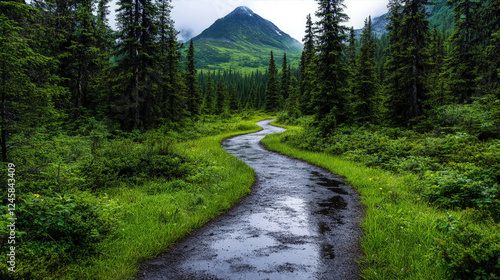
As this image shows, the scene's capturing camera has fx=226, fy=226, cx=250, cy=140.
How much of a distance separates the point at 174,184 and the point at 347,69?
15.5 metres

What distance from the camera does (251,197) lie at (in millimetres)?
7984

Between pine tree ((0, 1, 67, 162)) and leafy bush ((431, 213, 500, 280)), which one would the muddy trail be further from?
pine tree ((0, 1, 67, 162))

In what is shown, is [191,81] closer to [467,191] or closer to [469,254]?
[467,191]

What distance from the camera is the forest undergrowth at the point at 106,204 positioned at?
3404 millimetres

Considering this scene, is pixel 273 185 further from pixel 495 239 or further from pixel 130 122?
pixel 130 122

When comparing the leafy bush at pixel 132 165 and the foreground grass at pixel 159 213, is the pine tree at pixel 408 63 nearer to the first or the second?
the foreground grass at pixel 159 213

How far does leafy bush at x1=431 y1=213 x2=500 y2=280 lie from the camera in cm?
286

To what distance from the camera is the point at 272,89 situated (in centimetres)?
6825

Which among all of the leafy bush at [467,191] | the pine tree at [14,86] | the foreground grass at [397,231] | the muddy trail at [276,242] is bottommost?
the muddy trail at [276,242]

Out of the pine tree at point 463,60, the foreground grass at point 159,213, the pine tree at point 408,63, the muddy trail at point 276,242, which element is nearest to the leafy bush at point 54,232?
the foreground grass at point 159,213

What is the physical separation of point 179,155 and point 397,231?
27.6 ft

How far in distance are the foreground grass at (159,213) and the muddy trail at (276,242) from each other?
28cm

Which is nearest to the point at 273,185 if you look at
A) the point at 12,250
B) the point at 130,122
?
the point at 12,250

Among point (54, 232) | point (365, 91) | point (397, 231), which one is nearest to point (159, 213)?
point (54, 232)
